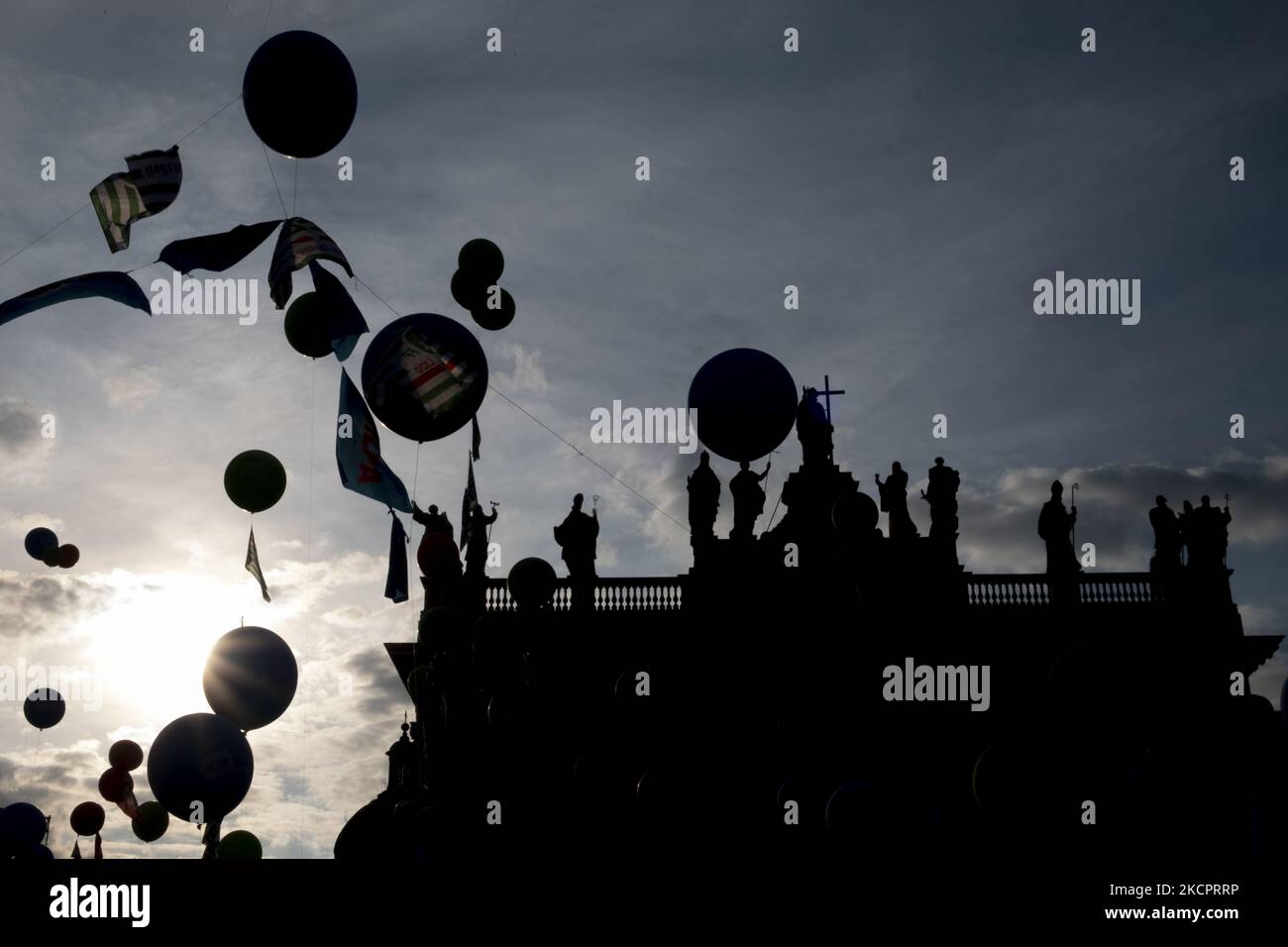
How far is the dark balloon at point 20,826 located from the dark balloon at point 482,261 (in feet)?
42.9

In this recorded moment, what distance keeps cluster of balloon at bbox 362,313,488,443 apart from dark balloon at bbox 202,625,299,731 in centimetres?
325

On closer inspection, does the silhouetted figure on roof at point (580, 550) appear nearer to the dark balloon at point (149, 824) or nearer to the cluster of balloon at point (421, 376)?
the dark balloon at point (149, 824)

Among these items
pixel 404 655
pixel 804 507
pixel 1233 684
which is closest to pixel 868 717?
pixel 804 507

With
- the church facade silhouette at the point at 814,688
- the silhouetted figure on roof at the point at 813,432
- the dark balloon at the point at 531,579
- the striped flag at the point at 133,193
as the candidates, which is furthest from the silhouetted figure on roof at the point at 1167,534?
the striped flag at the point at 133,193

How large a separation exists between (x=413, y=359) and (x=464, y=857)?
5431 millimetres

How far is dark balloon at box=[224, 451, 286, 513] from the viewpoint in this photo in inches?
562

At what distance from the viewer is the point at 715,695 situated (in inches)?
1259

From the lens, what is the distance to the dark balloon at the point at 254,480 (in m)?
14.3

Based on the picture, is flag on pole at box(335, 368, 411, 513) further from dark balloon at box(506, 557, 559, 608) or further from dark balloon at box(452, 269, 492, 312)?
dark balloon at box(506, 557, 559, 608)

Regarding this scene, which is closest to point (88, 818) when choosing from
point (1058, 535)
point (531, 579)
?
point (531, 579)

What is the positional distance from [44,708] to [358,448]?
14519mm

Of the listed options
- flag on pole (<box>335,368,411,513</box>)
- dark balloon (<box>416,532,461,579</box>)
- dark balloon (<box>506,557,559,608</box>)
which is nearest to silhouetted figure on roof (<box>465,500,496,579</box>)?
dark balloon (<box>506,557,559,608</box>)

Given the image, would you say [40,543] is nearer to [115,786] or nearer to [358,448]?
[115,786]
